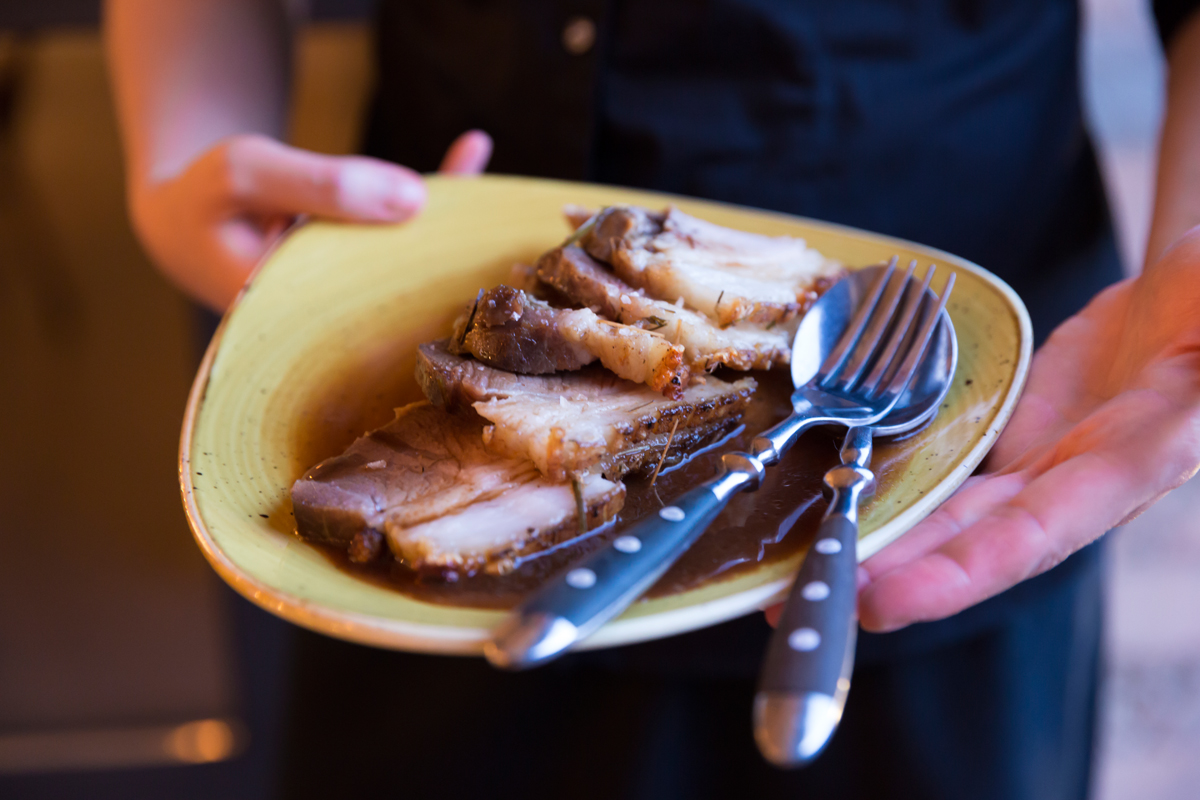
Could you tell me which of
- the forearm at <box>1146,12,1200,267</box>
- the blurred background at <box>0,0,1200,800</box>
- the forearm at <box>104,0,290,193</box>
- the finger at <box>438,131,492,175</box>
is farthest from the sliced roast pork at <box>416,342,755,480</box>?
the blurred background at <box>0,0,1200,800</box>

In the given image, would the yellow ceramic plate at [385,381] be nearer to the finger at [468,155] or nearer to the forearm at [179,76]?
the finger at [468,155]

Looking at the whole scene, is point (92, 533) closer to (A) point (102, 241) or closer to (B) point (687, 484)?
(A) point (102, 241)

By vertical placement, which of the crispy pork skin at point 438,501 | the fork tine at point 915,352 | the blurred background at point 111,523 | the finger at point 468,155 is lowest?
the blurred background at point 111,523

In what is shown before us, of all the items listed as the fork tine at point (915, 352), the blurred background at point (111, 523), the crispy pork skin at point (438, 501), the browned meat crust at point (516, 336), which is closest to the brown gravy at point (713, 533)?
the crispy pork skin at point (438, 501)

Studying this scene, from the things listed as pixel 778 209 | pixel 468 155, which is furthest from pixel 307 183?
pixel 778 209

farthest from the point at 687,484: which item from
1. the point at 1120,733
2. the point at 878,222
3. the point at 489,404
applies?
the point at 1120,733
